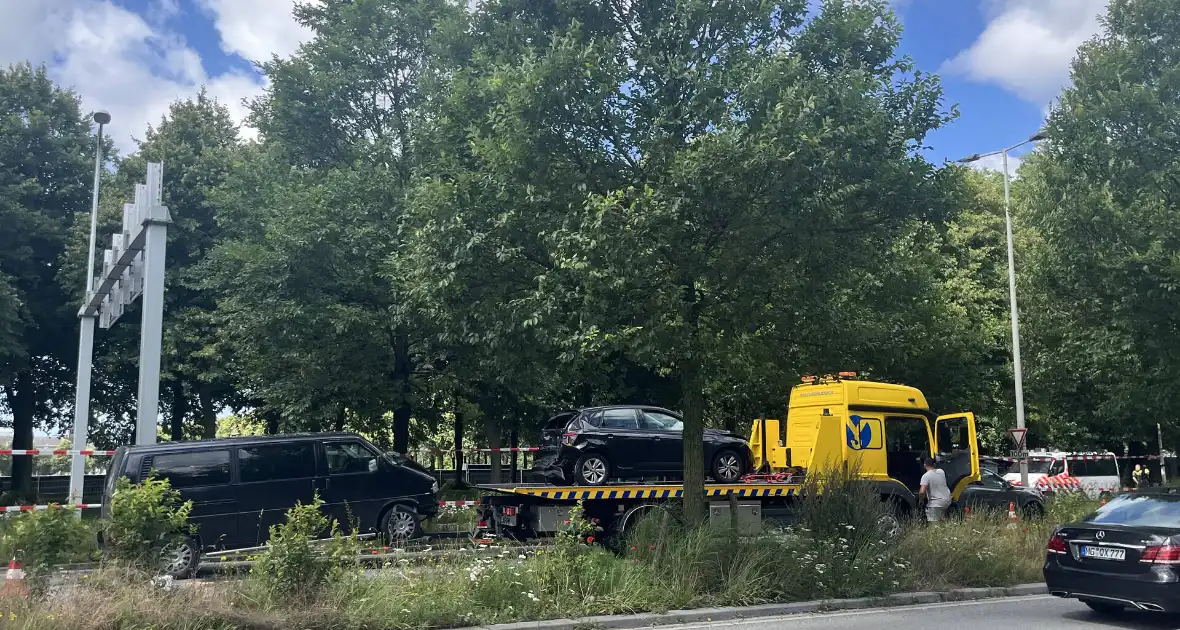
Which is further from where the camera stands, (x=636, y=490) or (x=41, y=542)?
(x=636, y=490)

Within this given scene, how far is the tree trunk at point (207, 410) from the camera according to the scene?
98.4 feet

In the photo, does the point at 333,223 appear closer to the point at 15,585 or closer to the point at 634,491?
the point at 634,491

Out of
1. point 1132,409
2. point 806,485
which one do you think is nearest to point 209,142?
point 806,485

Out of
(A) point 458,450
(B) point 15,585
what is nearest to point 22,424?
(A) point 458,450

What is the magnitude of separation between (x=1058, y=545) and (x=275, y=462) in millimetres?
10669

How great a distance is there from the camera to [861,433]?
15.2m

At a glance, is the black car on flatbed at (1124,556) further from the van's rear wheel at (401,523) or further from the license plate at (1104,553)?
the van's rear wheel at (401,523)

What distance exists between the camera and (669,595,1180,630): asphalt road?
936cm

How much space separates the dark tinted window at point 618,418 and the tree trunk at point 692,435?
10.6 feet

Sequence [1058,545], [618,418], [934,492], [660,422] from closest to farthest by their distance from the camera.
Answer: [1058,545]
[934,492]
[618,418]
[660,422]

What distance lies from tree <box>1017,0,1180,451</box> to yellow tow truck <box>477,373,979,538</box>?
649 centimetres

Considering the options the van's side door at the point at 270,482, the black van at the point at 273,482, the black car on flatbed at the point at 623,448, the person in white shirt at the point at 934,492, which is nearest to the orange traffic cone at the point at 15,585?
the black van at the point at 273,482

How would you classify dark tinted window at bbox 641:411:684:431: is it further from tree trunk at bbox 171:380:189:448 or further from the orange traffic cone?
tree trunk at bbox 171:380:189:448

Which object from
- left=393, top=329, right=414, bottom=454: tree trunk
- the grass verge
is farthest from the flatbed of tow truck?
left=393, top=329, right=414, bottom=454: tree trunk
